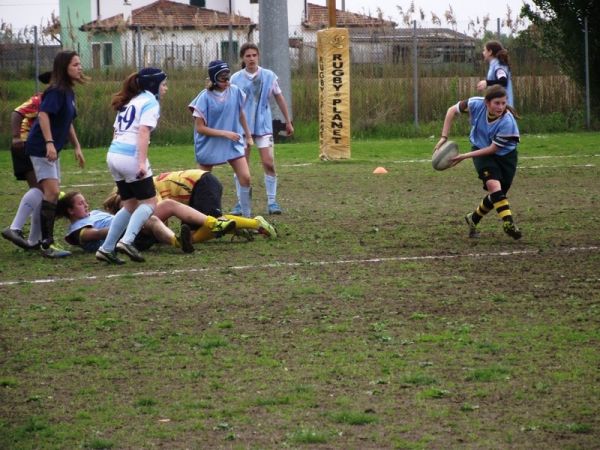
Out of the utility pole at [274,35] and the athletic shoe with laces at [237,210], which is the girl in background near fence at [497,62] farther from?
the utility pole at [274,35]

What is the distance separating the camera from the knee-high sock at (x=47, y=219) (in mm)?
11570

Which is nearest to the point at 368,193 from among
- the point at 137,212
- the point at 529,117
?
the point at 137,212

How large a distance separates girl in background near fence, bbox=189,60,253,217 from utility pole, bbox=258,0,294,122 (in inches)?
488

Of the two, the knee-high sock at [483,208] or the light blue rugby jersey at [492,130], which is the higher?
the light blue rugby jersey at [492,130]

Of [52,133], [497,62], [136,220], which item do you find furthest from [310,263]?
[497,62]

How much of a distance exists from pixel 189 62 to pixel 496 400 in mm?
23787

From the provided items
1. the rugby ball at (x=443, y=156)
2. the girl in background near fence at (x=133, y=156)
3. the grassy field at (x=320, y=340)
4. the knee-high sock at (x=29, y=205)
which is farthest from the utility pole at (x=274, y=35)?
the girl in background near fence at (x=133, y=156)

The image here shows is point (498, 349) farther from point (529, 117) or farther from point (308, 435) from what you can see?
point (529, 117)

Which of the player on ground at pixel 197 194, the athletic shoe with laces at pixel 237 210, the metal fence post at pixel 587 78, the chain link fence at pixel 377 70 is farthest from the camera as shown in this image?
the chain link fence at pixel 377 70

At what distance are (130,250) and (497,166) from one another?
3.55 metres

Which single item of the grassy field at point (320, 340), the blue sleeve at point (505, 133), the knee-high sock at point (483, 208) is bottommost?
the grassy field at point (320, 340)

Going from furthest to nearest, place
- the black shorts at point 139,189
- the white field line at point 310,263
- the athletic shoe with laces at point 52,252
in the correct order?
the athletic shoe with laces at point 52,252, the black shorts at point 139,189, the white field line at point 310,263

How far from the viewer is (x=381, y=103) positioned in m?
29.1

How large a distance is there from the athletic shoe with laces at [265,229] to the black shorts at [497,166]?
2.07 m
